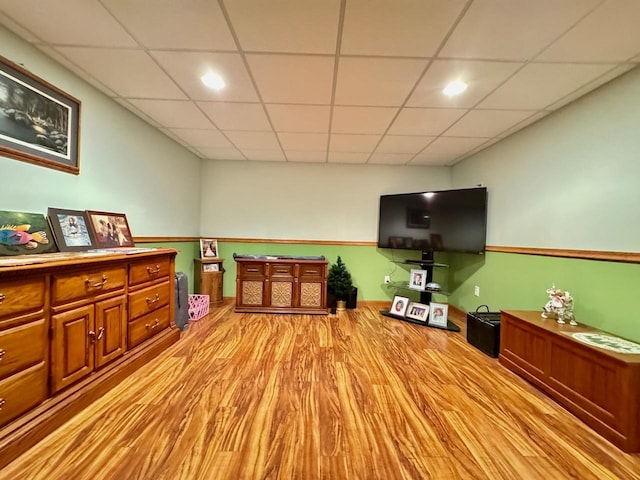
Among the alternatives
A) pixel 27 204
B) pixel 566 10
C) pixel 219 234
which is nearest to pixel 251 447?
pixel 27 204

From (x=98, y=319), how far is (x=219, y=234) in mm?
2660

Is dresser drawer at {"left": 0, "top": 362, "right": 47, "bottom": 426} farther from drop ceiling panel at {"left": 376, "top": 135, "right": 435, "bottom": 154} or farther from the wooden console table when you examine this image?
drop ceiling panel at {"left": 376, "top": 135, "right": 435, "bottom": 154}

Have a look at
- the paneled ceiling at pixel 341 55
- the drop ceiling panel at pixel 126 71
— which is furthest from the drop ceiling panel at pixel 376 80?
→ the drop ceiling panel at pixel 126 71

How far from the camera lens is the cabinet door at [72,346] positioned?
1445 millimetres

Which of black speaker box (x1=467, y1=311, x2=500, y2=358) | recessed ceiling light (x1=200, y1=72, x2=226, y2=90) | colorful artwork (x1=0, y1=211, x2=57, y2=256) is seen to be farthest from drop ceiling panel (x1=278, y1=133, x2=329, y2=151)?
black speaker box (x1=467, y1=311, x2=500, y2=358)

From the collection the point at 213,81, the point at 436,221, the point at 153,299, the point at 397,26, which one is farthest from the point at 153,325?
the point at 436,221

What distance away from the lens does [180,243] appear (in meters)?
3.63

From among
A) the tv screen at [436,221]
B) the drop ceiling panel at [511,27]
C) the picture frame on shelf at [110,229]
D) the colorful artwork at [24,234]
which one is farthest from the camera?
the tv screen at [436,221]

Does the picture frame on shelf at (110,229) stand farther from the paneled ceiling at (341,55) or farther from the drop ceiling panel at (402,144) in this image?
the drop ceiling panel at (402,144)

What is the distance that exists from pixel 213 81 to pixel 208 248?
261cm

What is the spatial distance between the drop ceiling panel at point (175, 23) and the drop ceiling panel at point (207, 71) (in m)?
0.08

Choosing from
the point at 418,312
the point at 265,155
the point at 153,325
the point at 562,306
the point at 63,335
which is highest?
the point at 265,155

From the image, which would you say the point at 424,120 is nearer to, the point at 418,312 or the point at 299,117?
the point at 299,117

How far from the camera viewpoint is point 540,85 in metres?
2.00
